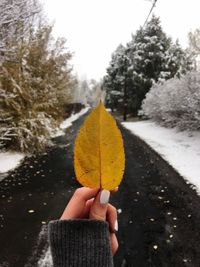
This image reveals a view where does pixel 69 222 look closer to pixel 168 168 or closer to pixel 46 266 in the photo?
pixel 46 266

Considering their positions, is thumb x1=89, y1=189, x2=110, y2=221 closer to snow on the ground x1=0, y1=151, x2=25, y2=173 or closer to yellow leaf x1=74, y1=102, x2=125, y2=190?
yellow leaf x1=74, y1=102, x2=125, y2=190

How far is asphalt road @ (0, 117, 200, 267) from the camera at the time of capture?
5.35 metres

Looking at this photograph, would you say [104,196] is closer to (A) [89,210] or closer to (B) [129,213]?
(A) [89,210]

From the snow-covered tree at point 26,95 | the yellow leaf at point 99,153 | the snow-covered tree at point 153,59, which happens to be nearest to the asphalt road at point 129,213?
the snow-covered tree at point 26,95

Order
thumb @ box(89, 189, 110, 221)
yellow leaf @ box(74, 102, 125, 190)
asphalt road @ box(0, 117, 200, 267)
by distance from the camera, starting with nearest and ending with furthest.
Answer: yellow leaf @ box(74, 102, 125, 190) → thumb @ box(89, 189, 110, 221) → asphalt road @ box(0, 117, 200, 267)

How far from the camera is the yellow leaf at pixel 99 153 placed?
0.58 meters

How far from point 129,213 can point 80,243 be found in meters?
6.65

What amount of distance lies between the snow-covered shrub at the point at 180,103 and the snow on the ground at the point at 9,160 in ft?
27.3

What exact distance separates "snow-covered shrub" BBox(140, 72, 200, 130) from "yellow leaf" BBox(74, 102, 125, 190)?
54.4 ft

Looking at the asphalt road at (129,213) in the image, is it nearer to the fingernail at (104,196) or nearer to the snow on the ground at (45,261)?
the snow on the ground at (45,261)

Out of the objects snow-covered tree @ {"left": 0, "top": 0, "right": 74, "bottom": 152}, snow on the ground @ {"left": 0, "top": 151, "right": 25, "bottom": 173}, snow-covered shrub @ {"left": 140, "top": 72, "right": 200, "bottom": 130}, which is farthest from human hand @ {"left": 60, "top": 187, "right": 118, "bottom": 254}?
snow-covered shrub @ {"left": 140, "top": 72, "right": 200, "bottom": 130}

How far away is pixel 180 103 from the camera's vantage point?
21125 mm

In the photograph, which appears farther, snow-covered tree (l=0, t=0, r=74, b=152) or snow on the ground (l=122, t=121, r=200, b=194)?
→ snow-covered tree (l=0, t=0, r=74, b=152)

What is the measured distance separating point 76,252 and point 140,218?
21.0 ft
